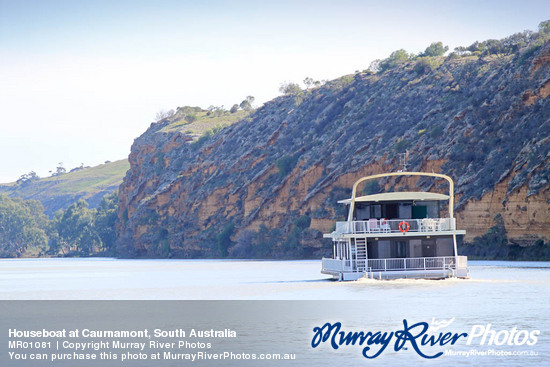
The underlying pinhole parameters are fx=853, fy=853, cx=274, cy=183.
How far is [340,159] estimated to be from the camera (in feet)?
376

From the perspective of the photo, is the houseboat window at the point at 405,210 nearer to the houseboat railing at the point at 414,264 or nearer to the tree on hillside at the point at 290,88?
the houseboat railing at the point at 414,264

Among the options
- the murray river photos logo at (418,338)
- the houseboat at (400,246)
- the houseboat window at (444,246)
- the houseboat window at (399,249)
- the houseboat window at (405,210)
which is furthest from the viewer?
the houseboat window at (405,210)

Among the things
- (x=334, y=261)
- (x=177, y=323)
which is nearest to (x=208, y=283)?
(x=334, y=261)

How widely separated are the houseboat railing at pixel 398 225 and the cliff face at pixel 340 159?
87.5ft

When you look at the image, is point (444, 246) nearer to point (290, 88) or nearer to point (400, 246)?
point (400, 246)

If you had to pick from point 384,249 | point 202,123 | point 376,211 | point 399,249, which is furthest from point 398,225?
point 202,123

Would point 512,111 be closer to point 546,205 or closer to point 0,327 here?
point 546,205

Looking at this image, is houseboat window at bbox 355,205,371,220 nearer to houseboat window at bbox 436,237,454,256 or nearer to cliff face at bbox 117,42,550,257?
houseboat window at bbox 436,237,454,256

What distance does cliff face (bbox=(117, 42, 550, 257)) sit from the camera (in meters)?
84.2

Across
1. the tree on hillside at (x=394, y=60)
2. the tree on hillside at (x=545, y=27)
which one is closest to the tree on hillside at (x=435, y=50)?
the tree on hillside at (x=394, y=60)

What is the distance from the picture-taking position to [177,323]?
107 feet

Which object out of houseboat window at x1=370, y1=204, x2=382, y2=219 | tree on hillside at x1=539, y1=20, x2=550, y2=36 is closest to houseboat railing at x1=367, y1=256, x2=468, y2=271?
houseboat window at x1=370, y1=204, x2=382, y2=219

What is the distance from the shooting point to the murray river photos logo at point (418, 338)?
25.7m

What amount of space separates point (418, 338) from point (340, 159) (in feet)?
287
